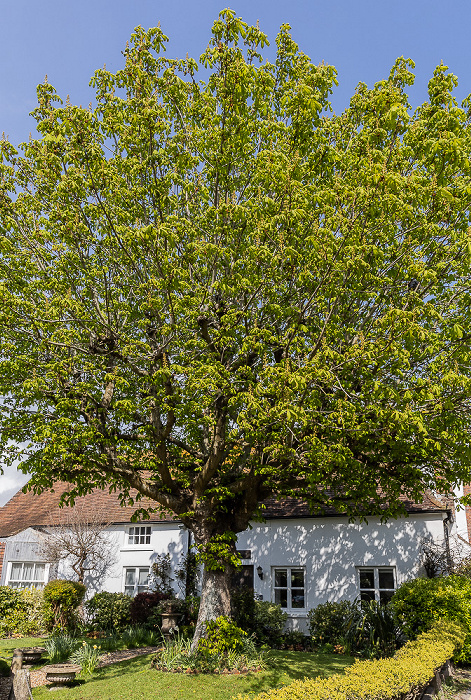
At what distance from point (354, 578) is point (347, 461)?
8.95 m

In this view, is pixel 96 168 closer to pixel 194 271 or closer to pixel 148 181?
pixel 148 181

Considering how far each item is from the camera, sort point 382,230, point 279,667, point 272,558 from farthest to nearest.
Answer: point 272,558, point 279,667, point 382,230

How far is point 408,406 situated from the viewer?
9078mm

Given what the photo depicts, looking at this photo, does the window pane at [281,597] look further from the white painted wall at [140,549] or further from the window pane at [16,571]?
the window pane at [16,571]

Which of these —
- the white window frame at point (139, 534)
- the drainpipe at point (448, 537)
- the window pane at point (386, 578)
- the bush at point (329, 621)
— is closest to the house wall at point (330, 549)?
the drainpipe at point (448, 537)

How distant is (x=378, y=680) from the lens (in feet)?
23.1

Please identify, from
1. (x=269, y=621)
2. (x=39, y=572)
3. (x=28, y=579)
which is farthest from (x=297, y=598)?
(x=28, y=579)

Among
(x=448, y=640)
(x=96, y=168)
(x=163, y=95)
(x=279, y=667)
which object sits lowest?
(x=279, y=667)

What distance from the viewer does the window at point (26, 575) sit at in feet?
80.8

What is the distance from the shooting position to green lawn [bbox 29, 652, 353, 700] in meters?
10.5

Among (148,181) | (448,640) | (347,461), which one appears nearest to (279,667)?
(448,640)

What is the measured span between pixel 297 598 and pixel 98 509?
32.7 ft

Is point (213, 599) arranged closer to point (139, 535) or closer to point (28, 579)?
point (139, 535)

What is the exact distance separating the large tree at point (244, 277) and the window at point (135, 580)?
11.0 metres
